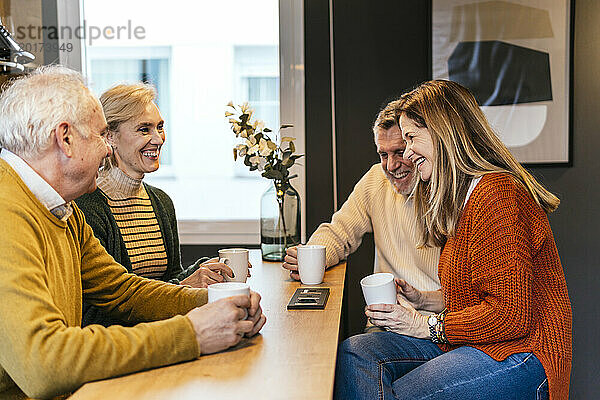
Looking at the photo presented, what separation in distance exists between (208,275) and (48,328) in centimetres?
79

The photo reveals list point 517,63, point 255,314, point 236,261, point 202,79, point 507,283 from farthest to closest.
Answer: point 202,79, point 517,63, point 236,261, point 507,283, point 255,314

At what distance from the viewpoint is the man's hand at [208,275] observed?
184cm

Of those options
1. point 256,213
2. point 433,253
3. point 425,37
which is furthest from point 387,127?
point 256,213

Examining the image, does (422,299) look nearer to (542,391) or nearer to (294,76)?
(542,391)

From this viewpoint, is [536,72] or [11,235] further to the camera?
[536,72]

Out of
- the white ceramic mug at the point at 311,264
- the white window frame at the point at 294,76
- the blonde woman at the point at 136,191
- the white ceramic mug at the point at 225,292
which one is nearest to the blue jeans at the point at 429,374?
the white ceramic mug at the point at 311,264

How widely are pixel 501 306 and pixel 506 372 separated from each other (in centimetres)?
15

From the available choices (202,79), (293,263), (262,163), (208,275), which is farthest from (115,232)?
(202,79)

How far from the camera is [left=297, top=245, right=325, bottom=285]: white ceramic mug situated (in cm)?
198

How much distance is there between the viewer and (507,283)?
1.49 m

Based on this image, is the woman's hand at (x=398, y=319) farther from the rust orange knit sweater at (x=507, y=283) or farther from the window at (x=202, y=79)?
the window at (x=202, y=79)

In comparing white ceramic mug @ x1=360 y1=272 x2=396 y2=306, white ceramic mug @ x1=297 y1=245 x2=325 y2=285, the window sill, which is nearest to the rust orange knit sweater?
white ceramic mug @ x1=360 y1=272 x2=396 y2=306

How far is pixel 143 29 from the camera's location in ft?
11.1

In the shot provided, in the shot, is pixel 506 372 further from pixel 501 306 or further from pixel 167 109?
pixel 167 109
